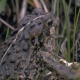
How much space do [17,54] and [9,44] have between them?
15 cm

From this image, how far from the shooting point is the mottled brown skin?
9.30 feet

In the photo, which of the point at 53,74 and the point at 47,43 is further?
the point at 47,43

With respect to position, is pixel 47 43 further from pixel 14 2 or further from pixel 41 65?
pixel 14 2

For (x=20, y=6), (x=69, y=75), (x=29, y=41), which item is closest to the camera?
(x=69, y=75)

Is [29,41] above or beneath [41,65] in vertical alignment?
above

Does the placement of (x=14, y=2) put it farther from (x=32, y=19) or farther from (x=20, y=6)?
(x=32, y=19)

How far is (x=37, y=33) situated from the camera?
9.91 feet

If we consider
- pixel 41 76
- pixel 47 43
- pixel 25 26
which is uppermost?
pixel 25 26

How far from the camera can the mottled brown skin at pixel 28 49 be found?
283cm

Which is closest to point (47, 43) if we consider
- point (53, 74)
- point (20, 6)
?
point (53, 74)

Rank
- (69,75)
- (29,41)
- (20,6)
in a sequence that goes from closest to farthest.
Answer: (69,75) < (29,41) < (20,6)

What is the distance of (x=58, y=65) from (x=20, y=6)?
1958 mm

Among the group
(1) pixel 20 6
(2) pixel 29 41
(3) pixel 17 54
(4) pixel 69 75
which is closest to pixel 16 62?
(3) pixel 17 54

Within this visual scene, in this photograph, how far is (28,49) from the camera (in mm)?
2984
